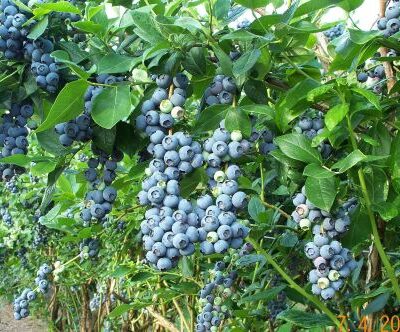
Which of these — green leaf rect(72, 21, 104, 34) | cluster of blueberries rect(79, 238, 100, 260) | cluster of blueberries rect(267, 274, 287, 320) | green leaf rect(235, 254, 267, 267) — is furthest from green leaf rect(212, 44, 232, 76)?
cluster of blueberries rect(79, 238, 100, 260)

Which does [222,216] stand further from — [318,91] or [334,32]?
[334,32]

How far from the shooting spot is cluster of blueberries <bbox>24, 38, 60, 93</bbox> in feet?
3.84

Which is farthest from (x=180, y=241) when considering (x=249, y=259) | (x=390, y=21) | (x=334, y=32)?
(x=334, y=32)

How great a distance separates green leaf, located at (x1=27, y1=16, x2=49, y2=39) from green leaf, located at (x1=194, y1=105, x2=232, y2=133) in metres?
0.33

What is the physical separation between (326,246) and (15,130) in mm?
677

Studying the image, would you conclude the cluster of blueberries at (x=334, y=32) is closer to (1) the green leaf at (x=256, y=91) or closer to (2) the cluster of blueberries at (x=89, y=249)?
(1) the green leaf at (x=256, y=91)

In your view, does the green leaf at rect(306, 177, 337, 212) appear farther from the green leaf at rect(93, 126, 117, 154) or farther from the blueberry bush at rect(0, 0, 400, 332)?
the green leaf at rect(93, 126, 117, 154)

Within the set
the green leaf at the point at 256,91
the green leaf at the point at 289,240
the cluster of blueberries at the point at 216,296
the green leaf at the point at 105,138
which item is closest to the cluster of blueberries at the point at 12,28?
the green leaf at the point at 105,138

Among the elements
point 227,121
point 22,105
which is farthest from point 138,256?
point 227,121

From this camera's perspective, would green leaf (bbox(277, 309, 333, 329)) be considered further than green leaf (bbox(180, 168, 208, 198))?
Yes

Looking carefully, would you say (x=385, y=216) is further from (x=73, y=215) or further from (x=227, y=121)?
(x=73, y=215)

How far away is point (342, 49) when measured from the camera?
1.27 meters

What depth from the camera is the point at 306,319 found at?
4.68ft

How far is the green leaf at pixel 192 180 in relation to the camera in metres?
1.11
